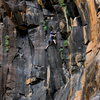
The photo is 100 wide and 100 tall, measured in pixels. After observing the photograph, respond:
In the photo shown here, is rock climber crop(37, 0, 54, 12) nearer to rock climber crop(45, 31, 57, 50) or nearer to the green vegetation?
rock climber crop(45, 31, 57, 50)

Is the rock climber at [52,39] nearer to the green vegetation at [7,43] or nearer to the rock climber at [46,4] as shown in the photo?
the rock climber at [46,4]

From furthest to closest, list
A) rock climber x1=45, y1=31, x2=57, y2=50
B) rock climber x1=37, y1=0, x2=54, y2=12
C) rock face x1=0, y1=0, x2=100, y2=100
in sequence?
rock climber x1=37, y1=0, x2=54, y2=12 → rock climber x1=45, y1=31, x2=57, y2=50 → rock face x1=0, y1=0, x2=100, y2=100

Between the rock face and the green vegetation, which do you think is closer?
the rock face

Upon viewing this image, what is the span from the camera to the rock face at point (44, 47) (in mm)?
18000

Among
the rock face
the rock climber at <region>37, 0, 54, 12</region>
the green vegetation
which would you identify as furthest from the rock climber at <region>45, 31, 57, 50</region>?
the green vegetation

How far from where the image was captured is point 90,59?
51.4 feet

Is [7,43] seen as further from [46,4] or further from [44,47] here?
[46,4]

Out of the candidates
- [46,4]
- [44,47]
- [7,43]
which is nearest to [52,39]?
[44,47]

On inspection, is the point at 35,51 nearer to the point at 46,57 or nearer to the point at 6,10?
the point at 46,57

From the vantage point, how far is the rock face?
18.0 meters

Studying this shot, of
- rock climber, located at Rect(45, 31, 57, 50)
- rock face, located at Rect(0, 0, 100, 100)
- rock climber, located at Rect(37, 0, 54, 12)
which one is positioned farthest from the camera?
rock climber, located at Rect(37, 0, 54, 12)

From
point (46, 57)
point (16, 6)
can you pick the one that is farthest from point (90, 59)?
point (16, 6)

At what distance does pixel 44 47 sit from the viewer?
24.8m

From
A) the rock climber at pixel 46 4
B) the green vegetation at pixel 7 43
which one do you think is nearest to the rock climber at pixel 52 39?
the rock climber at pixel 46 4
